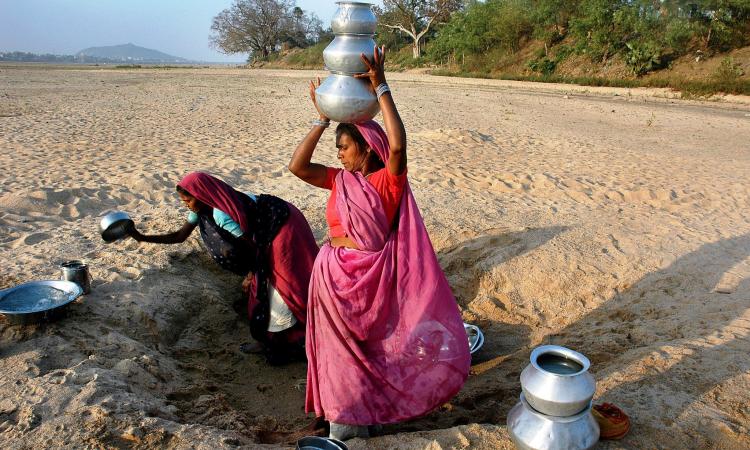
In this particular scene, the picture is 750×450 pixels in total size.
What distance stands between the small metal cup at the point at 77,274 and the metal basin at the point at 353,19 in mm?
2325

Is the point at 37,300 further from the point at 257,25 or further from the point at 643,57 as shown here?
the point at 257,25

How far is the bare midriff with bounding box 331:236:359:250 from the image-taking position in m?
2.59

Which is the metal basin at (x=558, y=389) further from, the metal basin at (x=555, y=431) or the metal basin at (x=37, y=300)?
the metal basin at (x=37, y=300)

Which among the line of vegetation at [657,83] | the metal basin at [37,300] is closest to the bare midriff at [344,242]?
the metal basin at [37,300]

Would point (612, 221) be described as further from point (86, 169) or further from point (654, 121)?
point (654, 121)

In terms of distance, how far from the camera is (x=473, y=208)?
5.99 m

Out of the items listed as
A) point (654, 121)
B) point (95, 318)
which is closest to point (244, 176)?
point (95, 318)

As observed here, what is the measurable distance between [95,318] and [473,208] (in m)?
3.81

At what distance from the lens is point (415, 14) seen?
3922 cm

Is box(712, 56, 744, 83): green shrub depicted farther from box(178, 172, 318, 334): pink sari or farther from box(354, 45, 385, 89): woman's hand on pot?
box(354, 45, 385, 89): woman's hand on pot

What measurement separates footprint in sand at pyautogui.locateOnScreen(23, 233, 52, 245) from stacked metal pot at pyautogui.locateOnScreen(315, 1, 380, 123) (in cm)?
341

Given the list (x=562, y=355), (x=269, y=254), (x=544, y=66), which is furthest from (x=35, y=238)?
(x=544, y=66)

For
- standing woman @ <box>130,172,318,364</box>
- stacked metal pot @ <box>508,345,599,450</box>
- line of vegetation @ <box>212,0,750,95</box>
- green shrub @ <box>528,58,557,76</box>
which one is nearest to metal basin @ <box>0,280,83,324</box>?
standing woman @ <box>130,172,318,364</box>

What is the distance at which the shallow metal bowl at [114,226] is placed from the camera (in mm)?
3559
